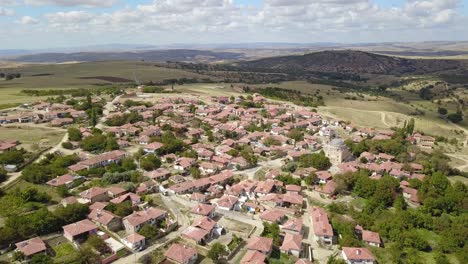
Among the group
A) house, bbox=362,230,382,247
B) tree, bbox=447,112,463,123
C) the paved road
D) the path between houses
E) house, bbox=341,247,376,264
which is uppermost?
the path between houses

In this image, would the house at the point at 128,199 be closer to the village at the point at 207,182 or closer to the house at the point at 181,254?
the village at the point at 207,182

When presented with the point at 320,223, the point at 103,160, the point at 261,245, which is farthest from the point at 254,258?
the point at 103,160

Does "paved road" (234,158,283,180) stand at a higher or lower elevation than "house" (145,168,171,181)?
lower

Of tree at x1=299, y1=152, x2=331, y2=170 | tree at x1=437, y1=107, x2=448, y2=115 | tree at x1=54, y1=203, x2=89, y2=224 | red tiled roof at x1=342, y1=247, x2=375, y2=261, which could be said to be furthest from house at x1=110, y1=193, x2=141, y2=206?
tree at x1=437, y1=107, x2=448, y2=115

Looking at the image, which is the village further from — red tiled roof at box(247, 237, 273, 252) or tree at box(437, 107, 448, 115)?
tree at box(437, 107, 448, 115)

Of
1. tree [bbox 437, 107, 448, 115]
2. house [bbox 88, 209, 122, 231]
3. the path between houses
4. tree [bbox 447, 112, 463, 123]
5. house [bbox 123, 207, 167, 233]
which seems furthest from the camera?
tree [bbox 437, 107, 448, 115]

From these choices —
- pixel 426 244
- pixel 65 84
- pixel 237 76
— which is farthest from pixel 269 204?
pixel 237 76

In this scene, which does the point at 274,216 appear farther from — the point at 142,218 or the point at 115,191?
the point at 115,191
